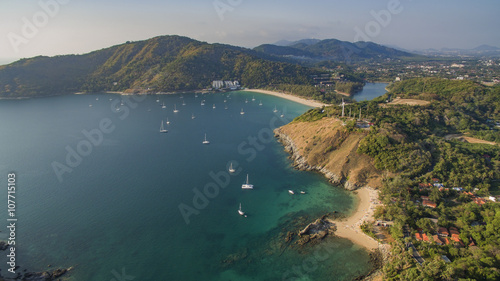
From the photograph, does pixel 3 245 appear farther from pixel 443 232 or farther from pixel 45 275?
pixel 443 232

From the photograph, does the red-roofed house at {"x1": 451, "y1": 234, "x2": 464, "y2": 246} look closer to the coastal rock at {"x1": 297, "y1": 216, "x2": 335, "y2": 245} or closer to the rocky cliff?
the coastal rock at {"x1": 297, "y1": 216, "x2": 335, "y2": 245}

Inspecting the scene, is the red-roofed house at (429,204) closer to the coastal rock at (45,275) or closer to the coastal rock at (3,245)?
the coastal rock at (45,275)

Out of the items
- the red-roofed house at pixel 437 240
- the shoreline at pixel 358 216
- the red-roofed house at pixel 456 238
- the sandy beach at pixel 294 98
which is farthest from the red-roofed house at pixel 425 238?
A: the sandy beach at pixel 294 98

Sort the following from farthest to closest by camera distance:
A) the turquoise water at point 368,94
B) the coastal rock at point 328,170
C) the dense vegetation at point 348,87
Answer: the dense vegetation at point 348,87, the turquoise water at point 368,94, the coastal rock at point 328,170

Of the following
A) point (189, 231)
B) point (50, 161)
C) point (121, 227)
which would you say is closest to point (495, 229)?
point (189, 231)

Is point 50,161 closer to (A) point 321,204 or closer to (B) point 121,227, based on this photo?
(B) point 121,227

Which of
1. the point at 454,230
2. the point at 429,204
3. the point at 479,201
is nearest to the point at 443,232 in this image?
the point at 454,230

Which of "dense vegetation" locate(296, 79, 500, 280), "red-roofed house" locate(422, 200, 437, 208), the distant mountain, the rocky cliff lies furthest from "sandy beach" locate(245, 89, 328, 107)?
"red-roofed house" locate(422, 200, 437, 208)
